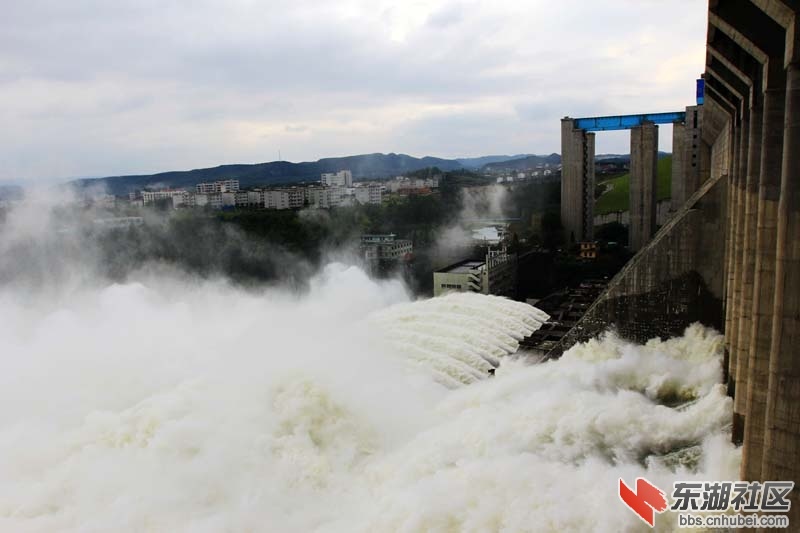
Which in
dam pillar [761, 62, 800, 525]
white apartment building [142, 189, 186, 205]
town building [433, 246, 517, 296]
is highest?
white apartment building [142, 189, 186, 205]

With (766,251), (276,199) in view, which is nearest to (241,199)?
(276,199)

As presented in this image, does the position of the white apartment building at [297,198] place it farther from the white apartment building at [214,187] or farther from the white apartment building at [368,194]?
the white apartment building at [214,187]

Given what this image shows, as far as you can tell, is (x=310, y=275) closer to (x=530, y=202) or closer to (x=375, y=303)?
(x=375, y=303)

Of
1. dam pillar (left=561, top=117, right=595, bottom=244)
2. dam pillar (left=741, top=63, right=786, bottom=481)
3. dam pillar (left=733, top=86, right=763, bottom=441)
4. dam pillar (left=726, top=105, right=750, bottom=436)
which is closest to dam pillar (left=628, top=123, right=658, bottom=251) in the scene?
dam pillar (left=561, top=117, right=595, bottom=244)

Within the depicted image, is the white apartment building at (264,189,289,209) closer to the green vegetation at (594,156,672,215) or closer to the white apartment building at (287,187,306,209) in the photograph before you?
the white apartment building at (287,187,306,209)

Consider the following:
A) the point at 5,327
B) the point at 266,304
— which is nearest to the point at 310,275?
the point at 266,304

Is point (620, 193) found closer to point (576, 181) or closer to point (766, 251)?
point (576, 181)
